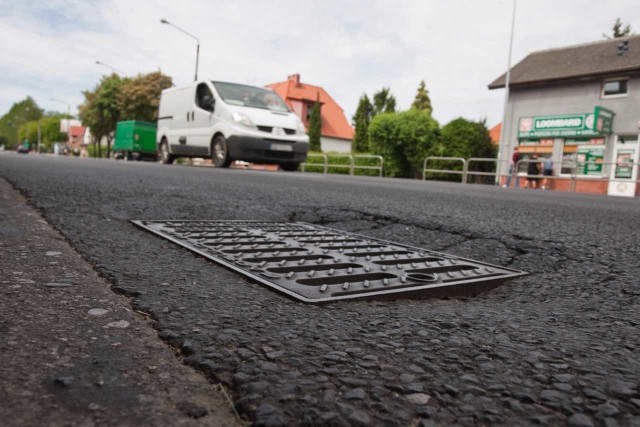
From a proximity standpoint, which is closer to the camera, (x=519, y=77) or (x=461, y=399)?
(x=461, y=399)

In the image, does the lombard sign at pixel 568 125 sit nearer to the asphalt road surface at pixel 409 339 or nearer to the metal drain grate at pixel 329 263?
the asphalt road surface at pixel 409 339

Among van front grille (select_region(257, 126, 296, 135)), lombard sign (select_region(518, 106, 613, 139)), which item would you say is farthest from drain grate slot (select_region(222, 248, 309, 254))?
lombard sign (select_region(518, 106, 613, 139))

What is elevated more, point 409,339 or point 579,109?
point 579,109

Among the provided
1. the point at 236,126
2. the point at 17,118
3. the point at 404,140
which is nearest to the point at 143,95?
the point at 404,140

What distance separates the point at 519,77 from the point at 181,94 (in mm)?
17604

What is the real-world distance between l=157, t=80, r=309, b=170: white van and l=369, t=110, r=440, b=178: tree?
39.7 ft

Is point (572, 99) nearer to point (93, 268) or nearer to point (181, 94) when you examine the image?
point (181, 94)

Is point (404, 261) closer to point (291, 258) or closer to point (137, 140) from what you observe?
point (291, 258)

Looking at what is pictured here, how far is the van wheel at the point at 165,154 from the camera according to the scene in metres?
13.9

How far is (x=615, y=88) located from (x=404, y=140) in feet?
29.7

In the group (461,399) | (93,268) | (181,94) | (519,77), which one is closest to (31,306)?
(93,268)

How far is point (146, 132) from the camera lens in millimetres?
26016

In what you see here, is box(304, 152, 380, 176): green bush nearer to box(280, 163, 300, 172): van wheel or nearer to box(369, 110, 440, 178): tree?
box(369, 110, 440, 178): tree

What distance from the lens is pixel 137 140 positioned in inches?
1013
